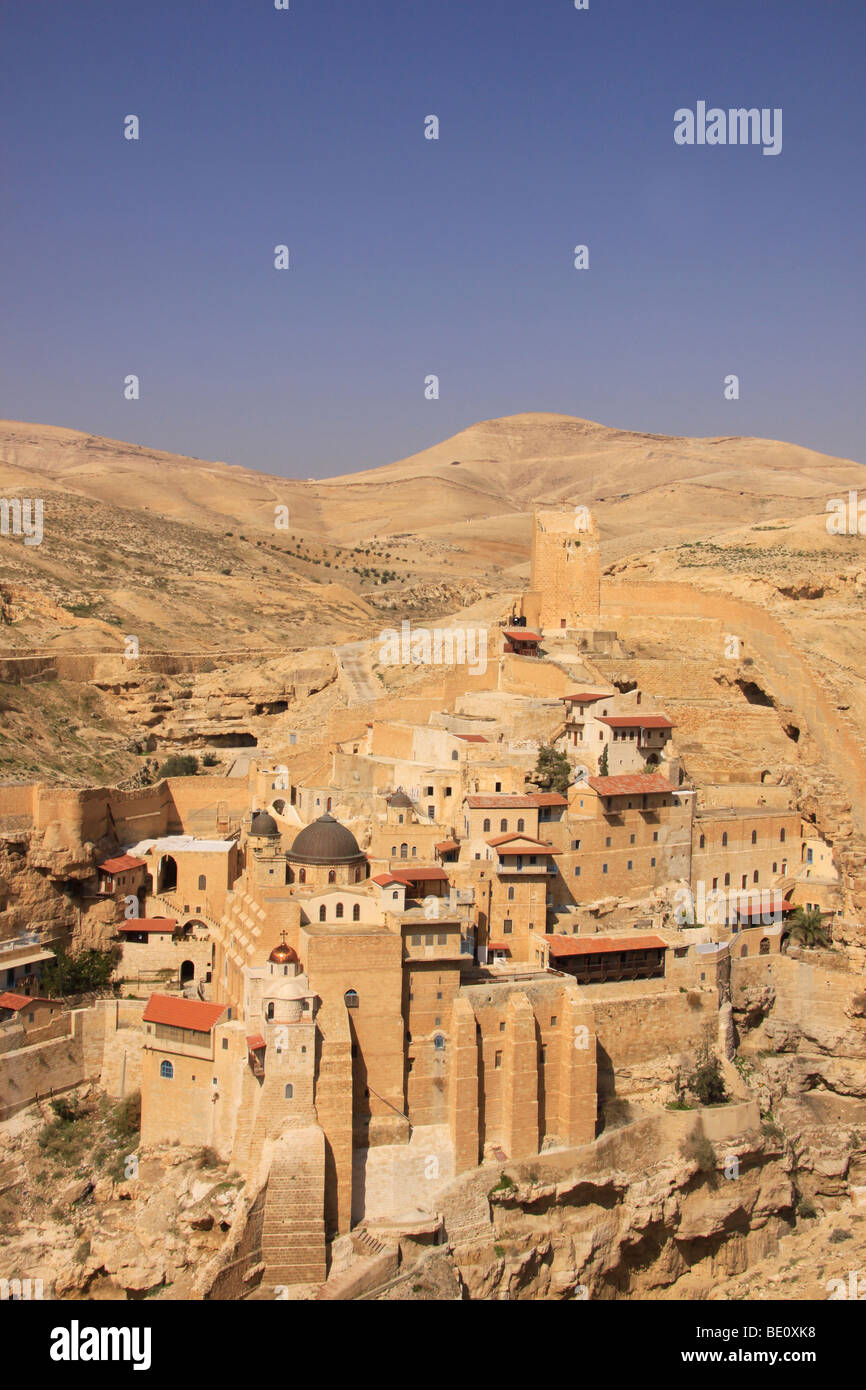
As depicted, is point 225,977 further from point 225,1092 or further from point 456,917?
point 456,917

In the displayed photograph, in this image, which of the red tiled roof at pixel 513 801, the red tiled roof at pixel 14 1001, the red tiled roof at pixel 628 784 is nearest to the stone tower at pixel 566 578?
the red tiled roof at pixel 628 784

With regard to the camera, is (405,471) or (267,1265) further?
(405,471)

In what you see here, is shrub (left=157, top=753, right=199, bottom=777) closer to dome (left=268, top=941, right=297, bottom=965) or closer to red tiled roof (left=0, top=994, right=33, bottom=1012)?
red tiled roof (left=0, top=994, right=33, bottom=1012)

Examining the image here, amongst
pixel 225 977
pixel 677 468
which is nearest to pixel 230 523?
pixel 677 468

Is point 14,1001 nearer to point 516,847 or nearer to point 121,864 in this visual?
point 121,864

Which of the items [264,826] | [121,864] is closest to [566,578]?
[264,826]

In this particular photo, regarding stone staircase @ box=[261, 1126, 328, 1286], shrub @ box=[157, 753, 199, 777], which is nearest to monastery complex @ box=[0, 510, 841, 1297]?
stone staircase @ box=[261, 1126, 328, 1286]
